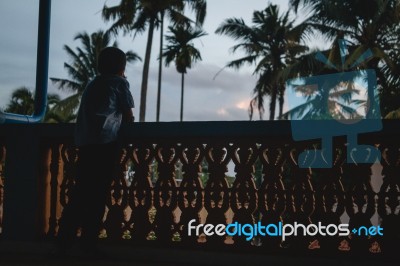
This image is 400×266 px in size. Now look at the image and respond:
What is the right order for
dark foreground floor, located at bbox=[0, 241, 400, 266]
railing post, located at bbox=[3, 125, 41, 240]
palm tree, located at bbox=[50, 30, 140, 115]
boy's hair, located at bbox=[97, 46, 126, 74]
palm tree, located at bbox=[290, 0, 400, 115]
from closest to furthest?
1. dark foreground floor, located at bbox=[0, 241, 400, 266]
2. boy's hair, located at bbox=[97, 46, 126, 74]
3. railing post, located at bbox=[3, 125, 41, 240]
4. palm tree, located at bbox=[290, 0, 400, 115]
5. palm tree, located at bbox=[50, 30, 140, 115]

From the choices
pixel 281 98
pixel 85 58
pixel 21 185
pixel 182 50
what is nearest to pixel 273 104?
pixel 281 98

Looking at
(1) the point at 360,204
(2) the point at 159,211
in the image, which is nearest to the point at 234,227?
(2) the point at 159,211

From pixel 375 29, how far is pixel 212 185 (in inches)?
722

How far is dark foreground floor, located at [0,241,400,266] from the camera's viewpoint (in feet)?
10.7

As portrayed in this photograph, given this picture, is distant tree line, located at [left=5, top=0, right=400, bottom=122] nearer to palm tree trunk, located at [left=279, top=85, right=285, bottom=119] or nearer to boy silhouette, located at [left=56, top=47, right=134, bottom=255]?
palm tree trunk, located at [left=279, top=85, right=285, bottom=119]

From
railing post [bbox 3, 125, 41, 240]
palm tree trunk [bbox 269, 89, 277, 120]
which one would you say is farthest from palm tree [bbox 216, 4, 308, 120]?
railing post [bbox 3, 125, 41, 240]

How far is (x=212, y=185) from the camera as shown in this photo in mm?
3566

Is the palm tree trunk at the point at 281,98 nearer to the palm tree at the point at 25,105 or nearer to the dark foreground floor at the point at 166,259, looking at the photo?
the palm tree at the point at 25,105

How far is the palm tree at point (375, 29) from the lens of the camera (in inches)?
758

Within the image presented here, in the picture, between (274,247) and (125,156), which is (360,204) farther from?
(125,156)

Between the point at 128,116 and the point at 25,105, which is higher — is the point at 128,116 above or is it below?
below

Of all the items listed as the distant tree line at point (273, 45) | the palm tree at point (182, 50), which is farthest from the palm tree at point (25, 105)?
the palm tree at point (182, 50)

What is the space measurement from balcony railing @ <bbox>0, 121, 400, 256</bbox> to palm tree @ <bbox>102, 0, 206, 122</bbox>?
22203 millimetres

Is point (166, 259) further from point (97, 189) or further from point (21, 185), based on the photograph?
point (21, 185)
